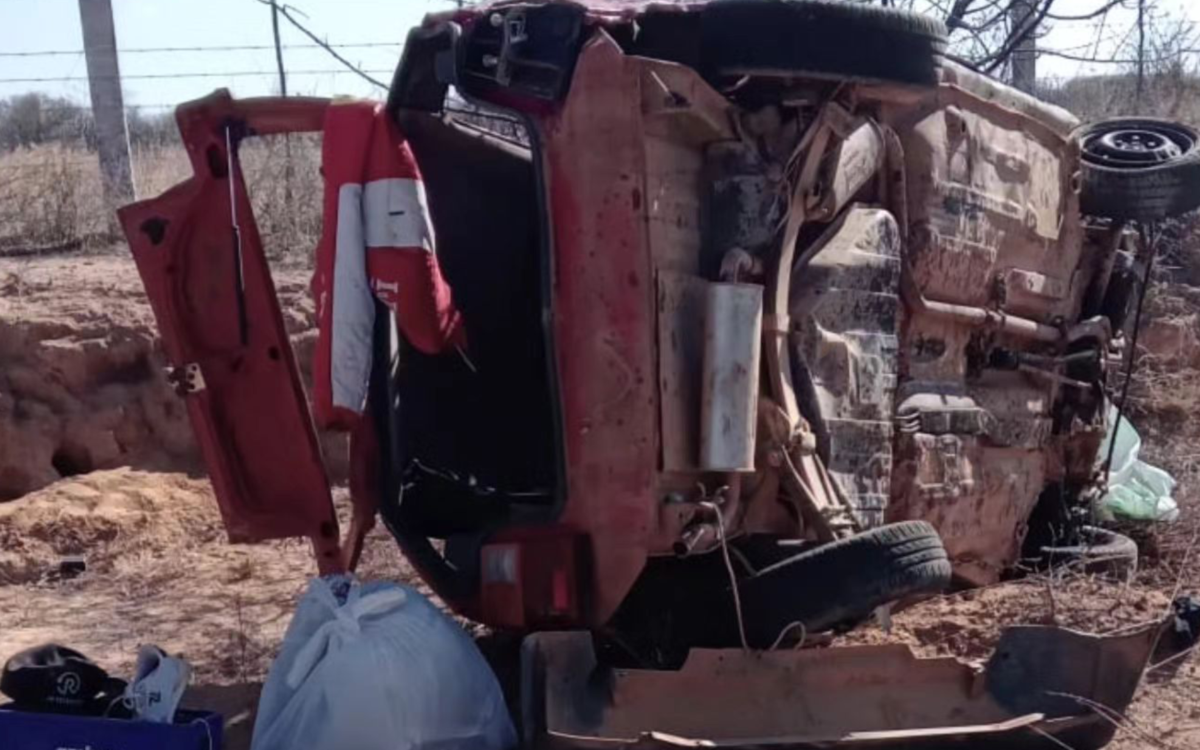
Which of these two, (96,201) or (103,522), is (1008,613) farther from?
(96,201)

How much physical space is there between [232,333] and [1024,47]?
7.49 metres

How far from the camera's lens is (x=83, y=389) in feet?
27.7

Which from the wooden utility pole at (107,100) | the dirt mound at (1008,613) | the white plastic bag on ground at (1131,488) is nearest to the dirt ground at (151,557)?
the dirt mound at (1008,613)

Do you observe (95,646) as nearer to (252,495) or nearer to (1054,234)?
(252,495)

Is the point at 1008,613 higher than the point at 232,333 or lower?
lower

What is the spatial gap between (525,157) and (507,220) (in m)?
0.27

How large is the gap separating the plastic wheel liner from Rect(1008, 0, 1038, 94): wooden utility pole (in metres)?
6.23

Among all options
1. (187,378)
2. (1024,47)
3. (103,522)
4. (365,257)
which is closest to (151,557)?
(103,522)

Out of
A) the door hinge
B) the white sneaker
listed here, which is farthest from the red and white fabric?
the white sneaker

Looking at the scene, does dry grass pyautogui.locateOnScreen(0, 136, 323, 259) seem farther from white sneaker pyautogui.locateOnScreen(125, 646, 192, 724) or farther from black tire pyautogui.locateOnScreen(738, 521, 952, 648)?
black tire pyautogui.locateOnScreen(738, 521, 952, 648)

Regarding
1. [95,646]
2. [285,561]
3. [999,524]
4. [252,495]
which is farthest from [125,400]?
[999,524]

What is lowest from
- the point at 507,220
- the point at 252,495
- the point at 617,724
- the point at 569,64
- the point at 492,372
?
the point at 617,724

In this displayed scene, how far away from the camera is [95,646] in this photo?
20.0 ft

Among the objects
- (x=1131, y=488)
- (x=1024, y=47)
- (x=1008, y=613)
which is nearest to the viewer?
(x=1008, y=613)
